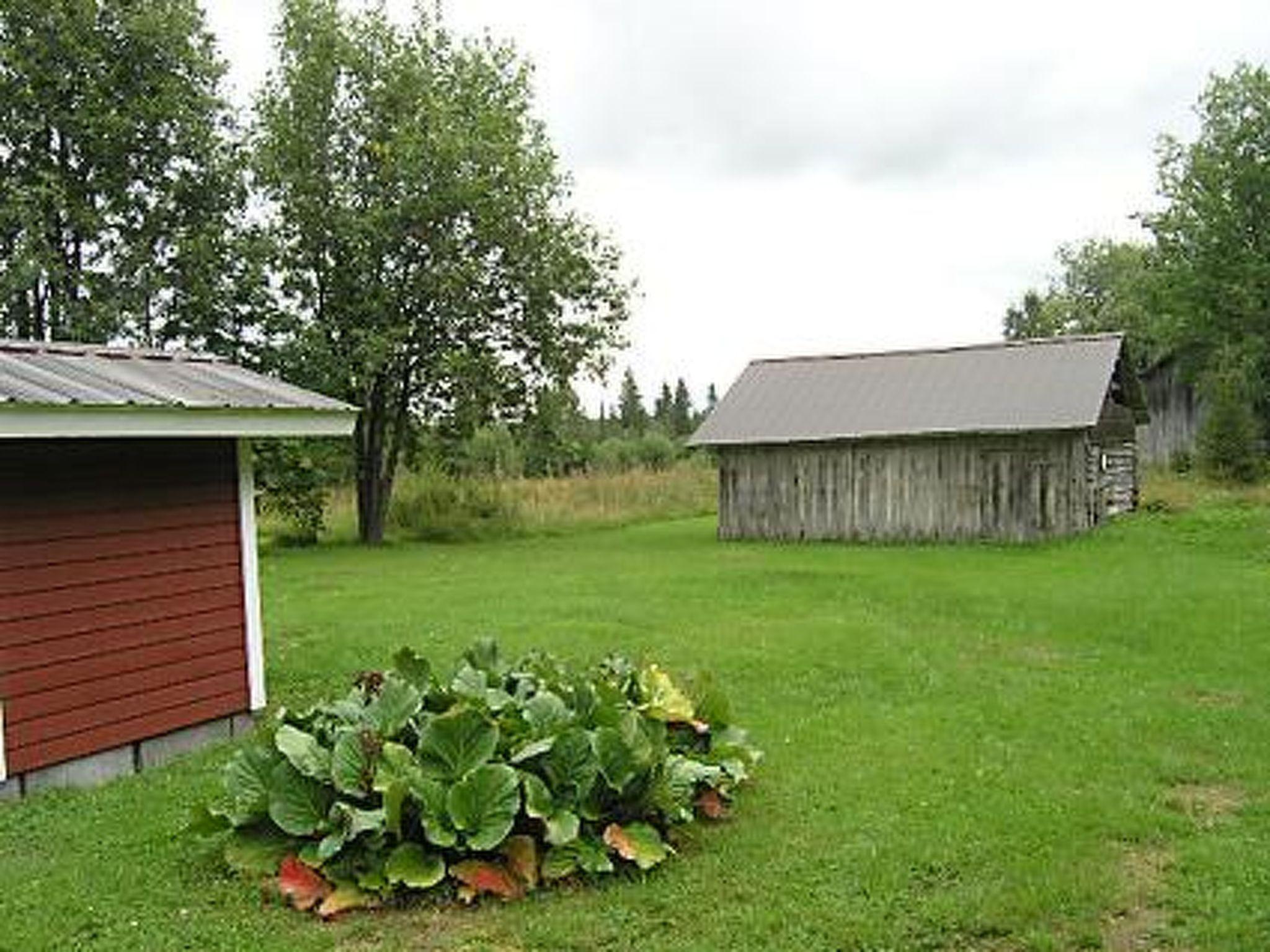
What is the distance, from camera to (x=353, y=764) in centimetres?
579

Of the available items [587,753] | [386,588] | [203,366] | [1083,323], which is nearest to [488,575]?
[386,588]

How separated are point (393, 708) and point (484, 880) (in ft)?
3.64

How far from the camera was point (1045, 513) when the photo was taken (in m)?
22.3

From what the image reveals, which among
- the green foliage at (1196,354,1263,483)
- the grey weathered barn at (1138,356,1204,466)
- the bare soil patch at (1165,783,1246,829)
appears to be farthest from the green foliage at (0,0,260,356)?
the grey weathered barn at (1138,356,1204,466)

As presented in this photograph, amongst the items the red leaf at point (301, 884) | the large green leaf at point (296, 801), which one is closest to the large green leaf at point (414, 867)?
the red leaf at point (301, 884)

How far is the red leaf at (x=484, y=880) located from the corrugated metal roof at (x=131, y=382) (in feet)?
11.2

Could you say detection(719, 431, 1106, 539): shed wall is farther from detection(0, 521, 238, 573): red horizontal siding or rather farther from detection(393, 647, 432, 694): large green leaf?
detection(393, 647, 432, 694): large green leaf

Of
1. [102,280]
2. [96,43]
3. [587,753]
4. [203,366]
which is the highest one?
[96,43]

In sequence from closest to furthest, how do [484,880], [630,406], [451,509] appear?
1. [484,880]
2. [451,509]
3. [630,406]

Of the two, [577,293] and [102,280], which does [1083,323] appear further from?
[102,280]

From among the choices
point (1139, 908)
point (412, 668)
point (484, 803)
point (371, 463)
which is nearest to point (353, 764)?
point (484, 803)

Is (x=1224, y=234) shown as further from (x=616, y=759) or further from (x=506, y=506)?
(x=616, y=759)

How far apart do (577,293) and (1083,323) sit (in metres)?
46.3

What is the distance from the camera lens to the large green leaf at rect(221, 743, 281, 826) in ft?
19.3
